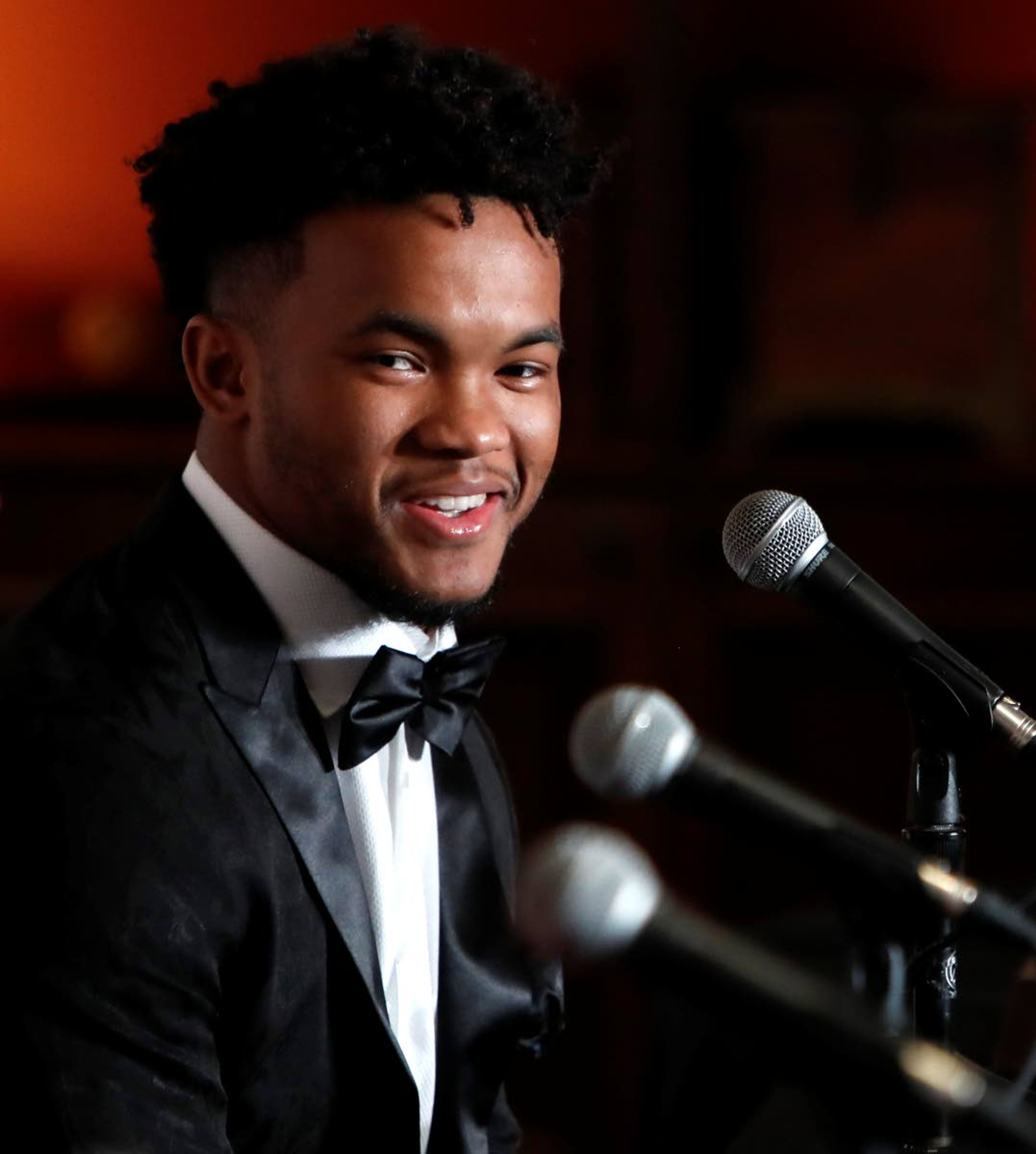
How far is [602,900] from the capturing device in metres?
0.57

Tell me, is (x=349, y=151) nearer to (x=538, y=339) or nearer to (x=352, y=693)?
(x=538, y=339)

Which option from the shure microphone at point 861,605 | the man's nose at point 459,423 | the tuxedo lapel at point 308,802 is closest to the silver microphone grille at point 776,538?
the shure microphone at point 861,605

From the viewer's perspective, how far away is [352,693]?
3.66 ft

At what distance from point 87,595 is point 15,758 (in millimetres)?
157

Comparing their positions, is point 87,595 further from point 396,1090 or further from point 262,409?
point 396,1090

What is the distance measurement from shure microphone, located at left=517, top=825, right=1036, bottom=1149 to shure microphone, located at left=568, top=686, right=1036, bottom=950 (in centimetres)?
15

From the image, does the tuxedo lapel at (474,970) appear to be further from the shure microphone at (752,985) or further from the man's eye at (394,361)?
the shure microphone at (752,985)

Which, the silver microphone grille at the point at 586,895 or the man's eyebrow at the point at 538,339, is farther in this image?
the man's eyebrow at the point at 538,339

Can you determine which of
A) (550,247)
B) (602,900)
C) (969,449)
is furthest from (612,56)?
(602,900)

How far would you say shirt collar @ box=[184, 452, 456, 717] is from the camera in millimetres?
1124

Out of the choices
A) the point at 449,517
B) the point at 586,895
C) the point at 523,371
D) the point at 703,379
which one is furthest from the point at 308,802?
the point at 703,379

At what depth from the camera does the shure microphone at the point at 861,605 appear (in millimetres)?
944

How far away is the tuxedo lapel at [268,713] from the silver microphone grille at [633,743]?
318mm

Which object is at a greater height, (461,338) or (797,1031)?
(461,338)
